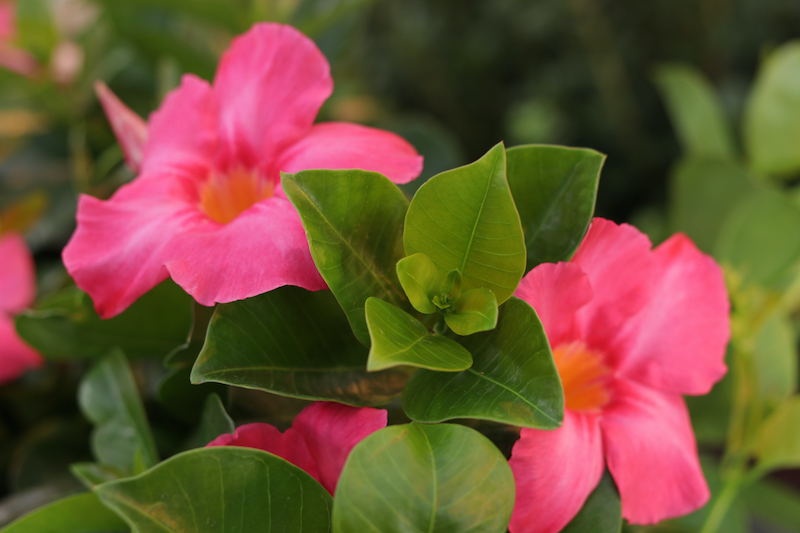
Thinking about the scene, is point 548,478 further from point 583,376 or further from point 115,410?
point 115,410

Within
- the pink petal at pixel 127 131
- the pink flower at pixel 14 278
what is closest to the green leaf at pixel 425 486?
the pink petal at pixel 127 131

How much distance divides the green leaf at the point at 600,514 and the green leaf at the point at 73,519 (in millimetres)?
214

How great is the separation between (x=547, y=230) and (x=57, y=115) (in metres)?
0.59

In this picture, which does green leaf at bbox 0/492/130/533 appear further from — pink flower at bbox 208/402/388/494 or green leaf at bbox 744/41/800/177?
green leaf at bbox 744/41/800/177

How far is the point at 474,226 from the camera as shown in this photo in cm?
23

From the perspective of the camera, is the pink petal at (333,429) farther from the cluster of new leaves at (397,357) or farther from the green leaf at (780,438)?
the green leaf at (780,438)

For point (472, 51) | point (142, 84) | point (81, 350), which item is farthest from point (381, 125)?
point (472, 51)

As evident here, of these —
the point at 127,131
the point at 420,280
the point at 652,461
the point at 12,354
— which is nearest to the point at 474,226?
the point at 420,280

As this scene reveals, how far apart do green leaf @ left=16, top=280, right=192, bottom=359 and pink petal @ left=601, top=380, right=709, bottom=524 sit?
0.23 metres

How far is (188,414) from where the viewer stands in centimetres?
33

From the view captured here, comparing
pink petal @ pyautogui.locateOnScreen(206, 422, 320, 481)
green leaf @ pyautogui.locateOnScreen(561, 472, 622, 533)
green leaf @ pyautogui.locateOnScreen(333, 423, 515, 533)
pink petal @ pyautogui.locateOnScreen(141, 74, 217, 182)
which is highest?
pink petal @ pyautogui.locateOnScreen(141, 74, 217, 182)

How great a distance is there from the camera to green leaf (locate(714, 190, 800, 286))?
44 cm

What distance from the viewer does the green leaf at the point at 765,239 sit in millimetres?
435

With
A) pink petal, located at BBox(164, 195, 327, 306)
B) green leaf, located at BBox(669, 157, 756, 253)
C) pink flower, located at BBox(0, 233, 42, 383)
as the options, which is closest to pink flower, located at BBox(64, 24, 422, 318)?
pink petal, located at BBox(164, 195, 327, 306)
